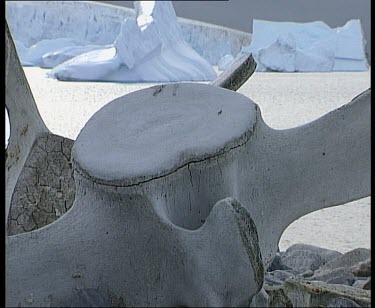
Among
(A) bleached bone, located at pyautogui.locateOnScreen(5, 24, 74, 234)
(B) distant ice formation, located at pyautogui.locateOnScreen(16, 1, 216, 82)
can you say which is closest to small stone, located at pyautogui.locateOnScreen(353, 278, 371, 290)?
(A) bleached bone, located at pyautogui.locateOnScreen(5, 24, 74, 234)

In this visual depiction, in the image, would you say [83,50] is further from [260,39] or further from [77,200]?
[77,200]

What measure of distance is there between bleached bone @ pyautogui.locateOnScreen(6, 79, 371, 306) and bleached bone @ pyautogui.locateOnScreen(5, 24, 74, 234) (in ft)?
0.57

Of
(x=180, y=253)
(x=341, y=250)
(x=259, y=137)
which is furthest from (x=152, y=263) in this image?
(x=341, y=250)

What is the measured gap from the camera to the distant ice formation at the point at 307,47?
13.8 feet

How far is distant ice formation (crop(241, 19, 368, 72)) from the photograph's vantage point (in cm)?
421

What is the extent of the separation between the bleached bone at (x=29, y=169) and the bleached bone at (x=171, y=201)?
17cm

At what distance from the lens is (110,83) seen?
369 centimetres

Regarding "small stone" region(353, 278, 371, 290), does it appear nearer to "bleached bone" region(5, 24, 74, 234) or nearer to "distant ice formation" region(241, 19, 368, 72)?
"bleached bone" region(5, 24, 74, 234)

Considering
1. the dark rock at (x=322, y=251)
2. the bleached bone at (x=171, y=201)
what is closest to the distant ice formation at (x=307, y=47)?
the dark rock at (x=322, y=251)

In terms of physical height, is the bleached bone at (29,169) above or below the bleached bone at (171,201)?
below

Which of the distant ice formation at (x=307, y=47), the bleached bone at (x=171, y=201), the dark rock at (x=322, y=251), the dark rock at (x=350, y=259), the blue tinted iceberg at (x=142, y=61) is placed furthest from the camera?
the distant ice formation at (x=307, y=47)

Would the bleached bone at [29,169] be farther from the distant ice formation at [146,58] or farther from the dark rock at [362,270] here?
the distant ice formation at [146,58]

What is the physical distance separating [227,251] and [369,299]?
7.3 inches

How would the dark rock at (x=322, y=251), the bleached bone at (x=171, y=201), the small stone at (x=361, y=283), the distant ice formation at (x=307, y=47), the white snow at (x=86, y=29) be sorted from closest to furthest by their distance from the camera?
the bleached bone at (x=171, y=201)
the small stone at (x=361, y=283)
the dark rock at (x=322, y=251)
the distant ice formation at (x=307, y=47)
the white snow at (x=86, y=29)
